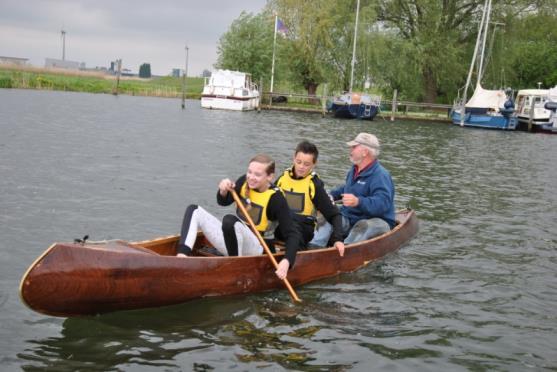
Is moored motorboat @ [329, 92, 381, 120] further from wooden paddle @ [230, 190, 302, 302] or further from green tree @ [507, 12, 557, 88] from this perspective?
wooden paddle @ [230, 190, 302, 302]

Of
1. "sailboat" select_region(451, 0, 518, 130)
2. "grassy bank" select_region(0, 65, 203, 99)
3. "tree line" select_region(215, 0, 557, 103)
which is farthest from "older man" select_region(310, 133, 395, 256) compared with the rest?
"grassy bank" select_region(0, 65, 203, 99)

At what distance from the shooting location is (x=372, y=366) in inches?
222

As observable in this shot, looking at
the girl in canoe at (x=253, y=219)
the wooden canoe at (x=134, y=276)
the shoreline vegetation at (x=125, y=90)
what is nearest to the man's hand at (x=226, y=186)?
the girl in canoe at (x=253, y=219)

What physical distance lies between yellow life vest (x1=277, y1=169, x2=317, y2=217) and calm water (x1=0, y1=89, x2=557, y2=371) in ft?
2.99

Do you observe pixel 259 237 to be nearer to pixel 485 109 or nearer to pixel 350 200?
pixel 350 200

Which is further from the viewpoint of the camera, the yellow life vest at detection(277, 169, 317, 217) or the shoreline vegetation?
the shoreline vegetation

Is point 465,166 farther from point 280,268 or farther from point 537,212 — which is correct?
point 280,268

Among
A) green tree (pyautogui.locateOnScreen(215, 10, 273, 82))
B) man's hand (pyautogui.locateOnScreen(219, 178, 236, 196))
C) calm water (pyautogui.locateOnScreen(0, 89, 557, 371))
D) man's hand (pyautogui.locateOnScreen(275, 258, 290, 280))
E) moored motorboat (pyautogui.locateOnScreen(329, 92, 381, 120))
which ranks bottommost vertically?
calm water (pyautogui.locateOnScreen(0, 89, 557, 371))

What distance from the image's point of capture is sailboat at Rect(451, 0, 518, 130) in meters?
41.0

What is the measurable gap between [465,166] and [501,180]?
2932 millimetres

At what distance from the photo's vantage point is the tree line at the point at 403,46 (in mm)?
47969

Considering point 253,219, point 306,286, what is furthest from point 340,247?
point 253,219

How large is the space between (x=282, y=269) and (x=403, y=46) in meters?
43.0

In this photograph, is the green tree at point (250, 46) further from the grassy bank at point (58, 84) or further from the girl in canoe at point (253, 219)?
the girl in canoe at point (253, 219)
